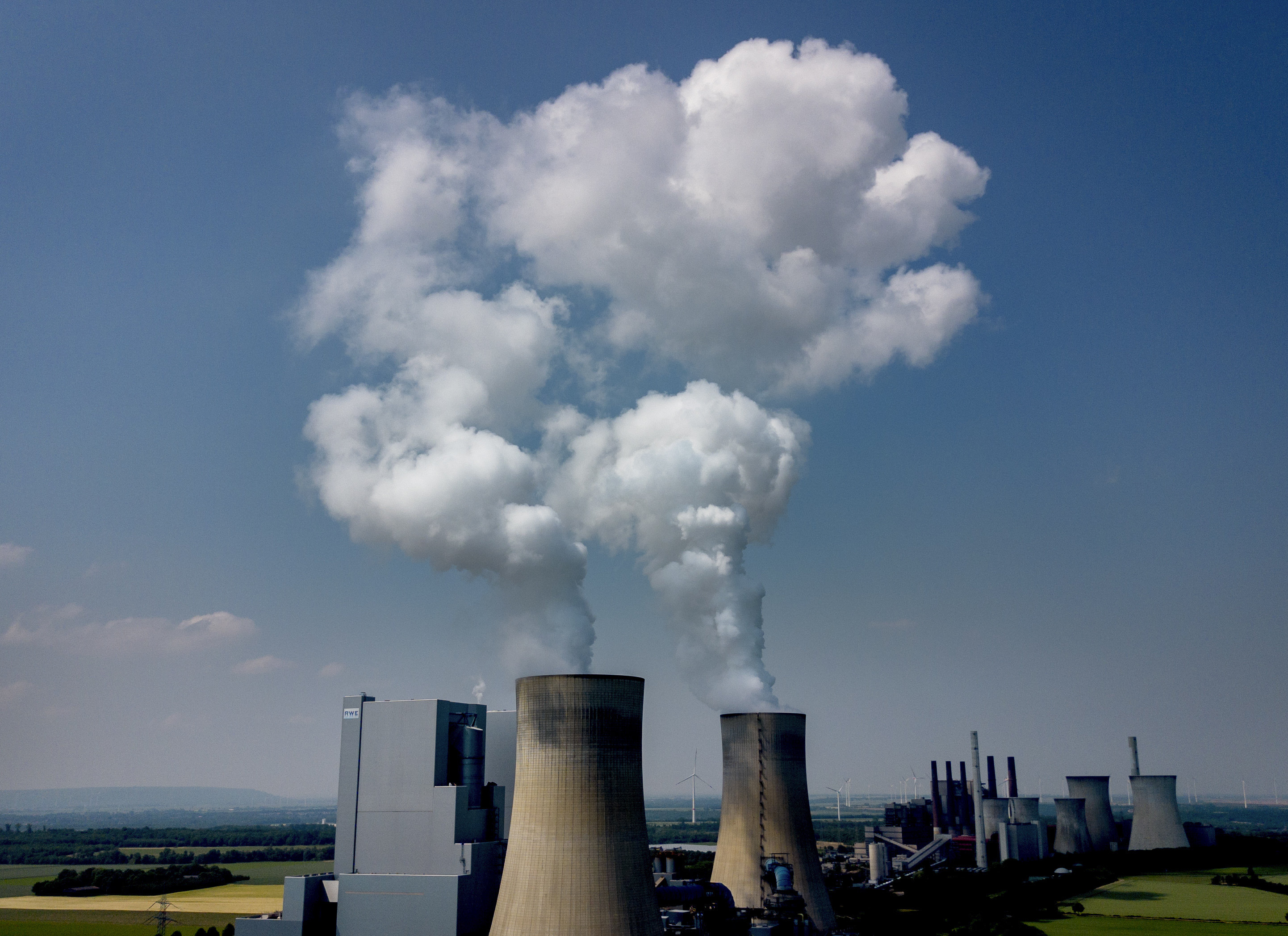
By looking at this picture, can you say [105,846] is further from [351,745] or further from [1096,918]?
[1096,918]

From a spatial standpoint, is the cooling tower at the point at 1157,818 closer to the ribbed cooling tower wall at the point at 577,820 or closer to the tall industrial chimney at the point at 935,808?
the tall industrial chimney at the point at 935,808

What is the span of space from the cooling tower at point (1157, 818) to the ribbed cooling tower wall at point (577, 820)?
5542cm

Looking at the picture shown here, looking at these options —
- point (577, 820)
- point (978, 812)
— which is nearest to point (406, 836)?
point (577, 820)

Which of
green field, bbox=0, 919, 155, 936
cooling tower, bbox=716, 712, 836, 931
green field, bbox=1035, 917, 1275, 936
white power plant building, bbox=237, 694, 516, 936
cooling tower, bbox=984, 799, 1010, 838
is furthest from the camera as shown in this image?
cooling tower, bbox=984, 799, 1010, 838

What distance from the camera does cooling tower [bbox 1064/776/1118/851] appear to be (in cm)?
7038

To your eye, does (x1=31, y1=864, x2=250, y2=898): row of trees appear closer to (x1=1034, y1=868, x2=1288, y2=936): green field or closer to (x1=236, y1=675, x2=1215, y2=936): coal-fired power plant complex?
(x1=236, y1=675, x2=1215, y2=936): coal-fired power plant complex

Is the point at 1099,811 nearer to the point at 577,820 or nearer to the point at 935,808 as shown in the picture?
the point at 935,808

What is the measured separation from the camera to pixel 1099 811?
2783 inches

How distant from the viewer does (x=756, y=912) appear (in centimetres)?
3375

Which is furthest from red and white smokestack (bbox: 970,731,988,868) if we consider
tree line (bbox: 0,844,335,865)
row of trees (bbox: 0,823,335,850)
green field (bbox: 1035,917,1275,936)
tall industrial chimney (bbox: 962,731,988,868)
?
row of trees (bbox: 0,823,335,850)

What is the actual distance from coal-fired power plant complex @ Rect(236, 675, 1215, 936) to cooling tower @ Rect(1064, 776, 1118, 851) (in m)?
44.3

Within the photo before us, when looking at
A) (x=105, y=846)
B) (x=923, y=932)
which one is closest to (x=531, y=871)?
(x=923, y=932)

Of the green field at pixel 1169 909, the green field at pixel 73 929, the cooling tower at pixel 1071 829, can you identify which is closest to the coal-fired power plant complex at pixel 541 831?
the green field at pixel 1169 909

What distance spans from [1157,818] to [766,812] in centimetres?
4545
